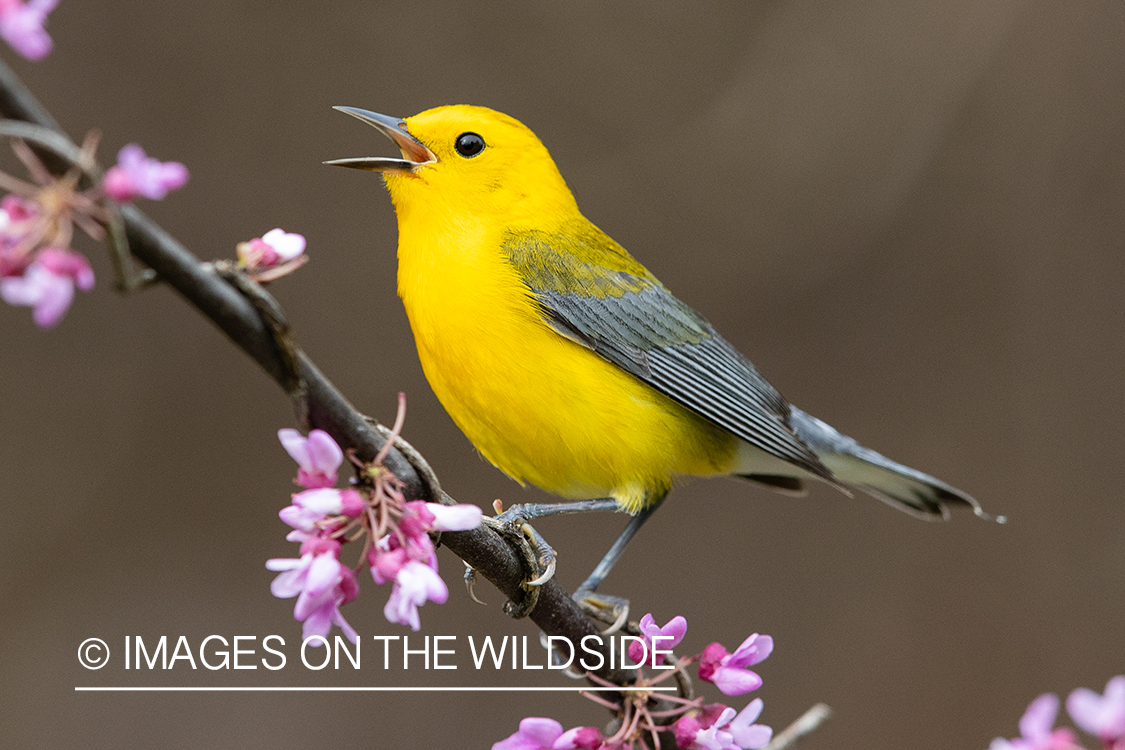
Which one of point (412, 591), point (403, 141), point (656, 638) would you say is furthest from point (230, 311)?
point (403, 141)

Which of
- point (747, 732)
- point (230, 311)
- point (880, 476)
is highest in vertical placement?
point (880, 476)

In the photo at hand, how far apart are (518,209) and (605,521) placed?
2279 millimetres

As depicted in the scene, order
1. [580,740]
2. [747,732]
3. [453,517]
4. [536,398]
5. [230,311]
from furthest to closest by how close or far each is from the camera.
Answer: [536,398] < [747,732] < [580,740] < [453,517] < [230,311]

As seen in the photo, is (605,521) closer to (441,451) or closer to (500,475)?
(500,475)

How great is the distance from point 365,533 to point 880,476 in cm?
237

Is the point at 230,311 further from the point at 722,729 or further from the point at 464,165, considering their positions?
the point at 464,165

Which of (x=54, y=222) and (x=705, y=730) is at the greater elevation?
(x=54, y=222)

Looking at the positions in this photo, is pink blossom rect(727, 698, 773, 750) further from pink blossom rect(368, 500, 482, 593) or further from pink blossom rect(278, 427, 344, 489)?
pink blossom rect(278, 427, 344, 489)

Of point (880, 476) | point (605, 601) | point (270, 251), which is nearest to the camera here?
point (270, 251)

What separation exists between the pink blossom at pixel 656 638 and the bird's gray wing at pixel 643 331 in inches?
42.2

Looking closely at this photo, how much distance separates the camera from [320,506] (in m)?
1.08

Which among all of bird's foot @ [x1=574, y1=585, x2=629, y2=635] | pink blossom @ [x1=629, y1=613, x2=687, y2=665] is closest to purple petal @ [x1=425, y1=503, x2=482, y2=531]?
pink blossom @ [x1=629, y1=613, x2=687, y2=665]

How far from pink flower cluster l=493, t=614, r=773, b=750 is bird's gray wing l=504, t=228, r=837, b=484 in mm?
1098

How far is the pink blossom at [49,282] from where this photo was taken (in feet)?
2.57
